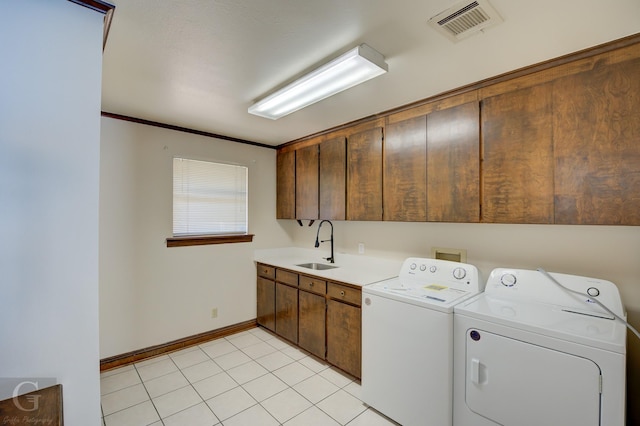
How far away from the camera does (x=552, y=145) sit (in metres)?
1.81

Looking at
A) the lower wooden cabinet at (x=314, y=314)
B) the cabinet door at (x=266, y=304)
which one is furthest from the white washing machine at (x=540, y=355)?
the cabinet door at (x=266, y=304)

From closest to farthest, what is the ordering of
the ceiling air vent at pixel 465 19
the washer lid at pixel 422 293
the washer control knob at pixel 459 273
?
1. the ceiling air vent at pixel 465 19
2. the washer lid at pixel 422 293
3. the washer control knob at pixel 459 273

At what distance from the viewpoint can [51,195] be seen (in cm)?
126

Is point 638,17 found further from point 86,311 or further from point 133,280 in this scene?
point 133,280

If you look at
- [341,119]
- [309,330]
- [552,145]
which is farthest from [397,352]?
[341,119]

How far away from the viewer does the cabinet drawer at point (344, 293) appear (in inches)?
101

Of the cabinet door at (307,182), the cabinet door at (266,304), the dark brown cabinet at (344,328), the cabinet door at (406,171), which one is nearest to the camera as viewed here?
the cabinet door at (406,171)

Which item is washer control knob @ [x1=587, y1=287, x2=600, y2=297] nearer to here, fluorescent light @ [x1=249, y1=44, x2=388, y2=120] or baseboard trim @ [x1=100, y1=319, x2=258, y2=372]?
fluorescent light @ [x1=249, y1=44, x2=388, y2=120]

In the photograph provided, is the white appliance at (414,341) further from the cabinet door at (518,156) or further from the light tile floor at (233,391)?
the cabinet door at (518,156)

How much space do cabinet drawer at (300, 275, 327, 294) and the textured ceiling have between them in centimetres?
174

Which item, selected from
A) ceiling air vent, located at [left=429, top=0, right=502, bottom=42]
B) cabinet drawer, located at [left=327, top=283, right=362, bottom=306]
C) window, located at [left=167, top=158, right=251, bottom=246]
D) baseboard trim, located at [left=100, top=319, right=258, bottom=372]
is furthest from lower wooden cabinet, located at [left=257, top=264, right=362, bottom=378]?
ceiling air vent, located at [left=429, top=0, right=502, bottom=42]

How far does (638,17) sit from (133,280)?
411 cm

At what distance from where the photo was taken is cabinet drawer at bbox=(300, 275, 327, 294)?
2.91 meters

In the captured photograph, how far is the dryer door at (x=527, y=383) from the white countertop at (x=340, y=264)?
3.44 ft
